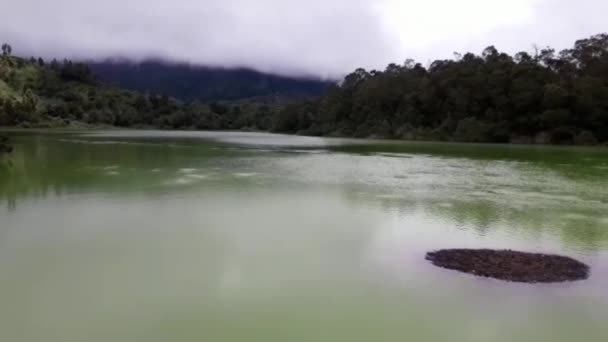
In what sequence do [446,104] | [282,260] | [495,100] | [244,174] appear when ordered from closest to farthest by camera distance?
[282,260], [244,174], [495,100], [446,104]

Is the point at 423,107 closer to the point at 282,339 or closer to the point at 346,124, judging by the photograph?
the point at 346,124

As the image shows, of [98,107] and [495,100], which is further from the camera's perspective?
[98,107]

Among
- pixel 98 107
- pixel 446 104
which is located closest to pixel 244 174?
pixel 446 104

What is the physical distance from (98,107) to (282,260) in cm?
10175

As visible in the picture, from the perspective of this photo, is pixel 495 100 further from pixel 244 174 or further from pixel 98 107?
pixel 98 107

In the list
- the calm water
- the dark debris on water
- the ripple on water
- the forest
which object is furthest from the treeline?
the dark debris on water

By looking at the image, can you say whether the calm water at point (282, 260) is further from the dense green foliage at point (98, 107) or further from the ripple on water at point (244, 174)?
the dense green foliage at point (98, 107)

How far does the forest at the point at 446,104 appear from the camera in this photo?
5072 cm

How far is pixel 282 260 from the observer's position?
8680 millimetres

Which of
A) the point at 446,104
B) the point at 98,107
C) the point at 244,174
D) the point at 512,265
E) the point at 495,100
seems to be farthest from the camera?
the point at 98,107

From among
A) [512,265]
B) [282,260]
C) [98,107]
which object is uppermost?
[98,107]

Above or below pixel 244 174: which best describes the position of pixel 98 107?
above

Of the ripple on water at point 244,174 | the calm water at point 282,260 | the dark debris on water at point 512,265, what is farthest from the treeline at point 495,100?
the dark debris on water at point 512,265

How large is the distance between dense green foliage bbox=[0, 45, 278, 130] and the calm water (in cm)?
7969
